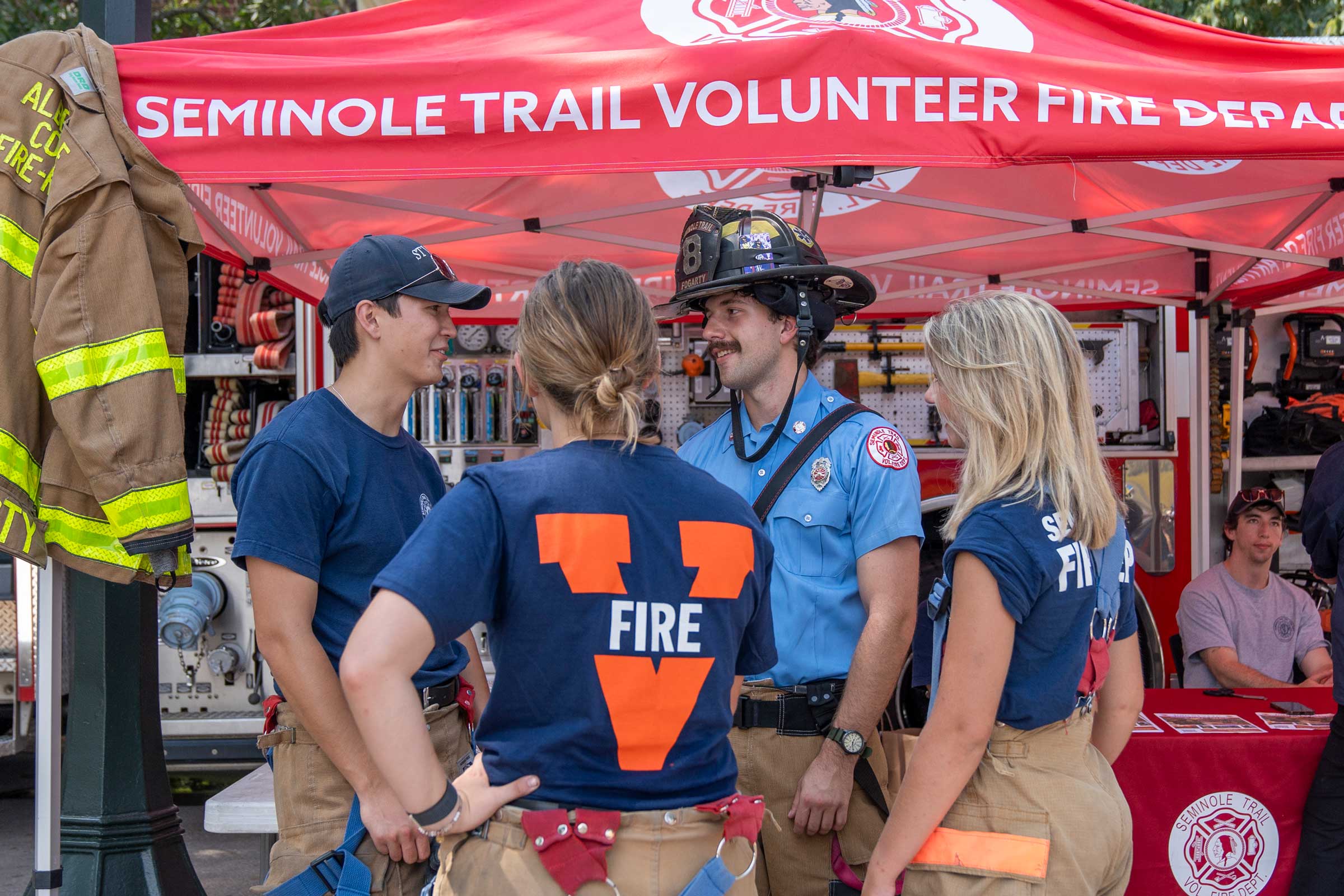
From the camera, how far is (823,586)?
8.25ft

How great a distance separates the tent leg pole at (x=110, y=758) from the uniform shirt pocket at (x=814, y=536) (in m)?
2.04

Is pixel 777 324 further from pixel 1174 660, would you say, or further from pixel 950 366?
pixel 1174 660

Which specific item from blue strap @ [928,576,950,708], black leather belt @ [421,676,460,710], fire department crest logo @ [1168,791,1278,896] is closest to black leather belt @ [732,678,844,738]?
blue strap @ [928,576,950,708]

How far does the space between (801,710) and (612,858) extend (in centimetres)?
97

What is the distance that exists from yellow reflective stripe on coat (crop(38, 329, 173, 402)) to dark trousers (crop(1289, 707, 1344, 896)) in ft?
10.4

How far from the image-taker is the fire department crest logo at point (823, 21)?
2.69 meters

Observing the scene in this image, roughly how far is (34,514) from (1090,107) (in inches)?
102

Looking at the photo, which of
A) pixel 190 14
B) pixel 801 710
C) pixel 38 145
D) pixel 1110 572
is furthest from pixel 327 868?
pixel 190 14

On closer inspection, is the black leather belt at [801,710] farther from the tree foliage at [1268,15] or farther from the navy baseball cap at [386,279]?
the tree foliage at [1268,15]

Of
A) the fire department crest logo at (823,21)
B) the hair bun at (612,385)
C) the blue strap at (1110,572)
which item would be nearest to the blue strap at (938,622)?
the blue strap at (1110,572)

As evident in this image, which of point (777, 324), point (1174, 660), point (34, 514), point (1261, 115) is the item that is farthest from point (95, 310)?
point (1174, 660)

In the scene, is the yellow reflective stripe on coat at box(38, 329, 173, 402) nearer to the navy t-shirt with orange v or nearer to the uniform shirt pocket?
the navy t-shirt with orange v

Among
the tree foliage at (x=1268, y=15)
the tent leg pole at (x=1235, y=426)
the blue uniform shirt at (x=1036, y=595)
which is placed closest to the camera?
the blue uniform shirt at (x=1036, y=595)

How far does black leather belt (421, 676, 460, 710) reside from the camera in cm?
234
